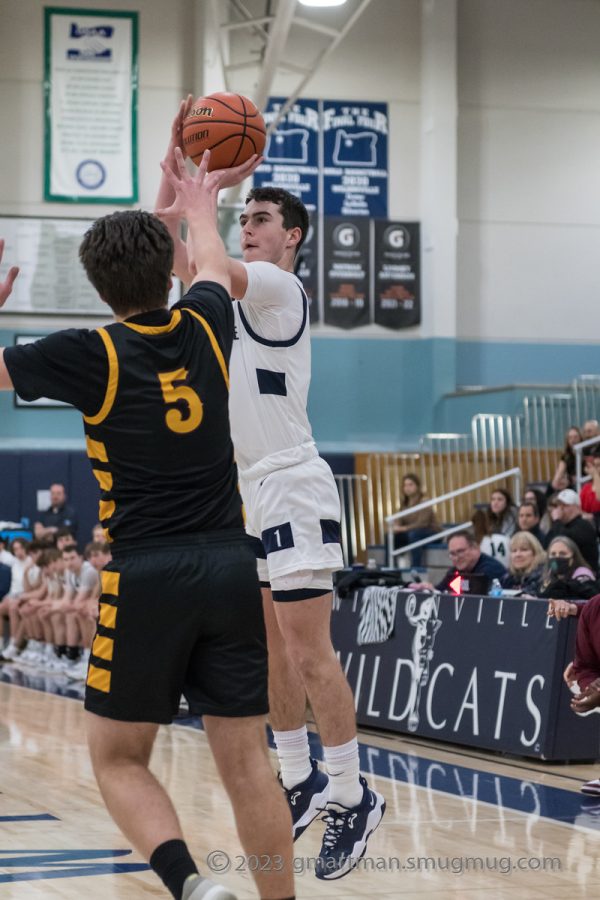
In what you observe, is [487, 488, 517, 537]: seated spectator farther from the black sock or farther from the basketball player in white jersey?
the black sock

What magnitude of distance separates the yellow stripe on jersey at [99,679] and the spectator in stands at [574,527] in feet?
28.4

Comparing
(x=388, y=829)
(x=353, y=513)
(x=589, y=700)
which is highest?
(x=353, y=513)

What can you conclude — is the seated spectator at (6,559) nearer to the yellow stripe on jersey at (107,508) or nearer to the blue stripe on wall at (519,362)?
the blue stripe on wall at (519,362)

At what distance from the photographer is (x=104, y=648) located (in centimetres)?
348

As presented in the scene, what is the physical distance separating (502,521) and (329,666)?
374 inches

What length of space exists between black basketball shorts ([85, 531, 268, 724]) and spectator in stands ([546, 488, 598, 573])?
8.54 metres

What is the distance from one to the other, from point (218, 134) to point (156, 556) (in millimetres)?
1765

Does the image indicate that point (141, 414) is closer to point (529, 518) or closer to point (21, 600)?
point (529, 518)

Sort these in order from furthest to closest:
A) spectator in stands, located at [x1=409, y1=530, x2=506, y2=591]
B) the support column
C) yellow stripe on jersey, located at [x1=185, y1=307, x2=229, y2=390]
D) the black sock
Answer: the support column → spectator in stands, located at [x1=409, y1=530, x2=506, y2=591] → yellow stripe on jersey, located at [x1=185, y1=307, x2=229, y2=390] → the black sock

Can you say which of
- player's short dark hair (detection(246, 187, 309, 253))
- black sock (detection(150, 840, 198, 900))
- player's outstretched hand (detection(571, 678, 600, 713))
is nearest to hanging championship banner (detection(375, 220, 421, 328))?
player's outstretched hand (detection(571, 678, 600, 713))

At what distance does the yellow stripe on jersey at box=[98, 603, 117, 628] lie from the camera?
11.4 ft

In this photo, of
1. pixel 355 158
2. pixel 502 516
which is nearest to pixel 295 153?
pixel 355 158

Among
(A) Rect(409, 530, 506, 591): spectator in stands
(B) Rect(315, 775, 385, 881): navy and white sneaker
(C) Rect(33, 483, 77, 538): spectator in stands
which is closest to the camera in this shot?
(B) Rect(315, 775, 385, 881): navy and white sneaker

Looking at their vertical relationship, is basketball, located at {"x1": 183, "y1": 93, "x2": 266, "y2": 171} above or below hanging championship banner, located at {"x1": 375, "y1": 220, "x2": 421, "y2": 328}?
below
